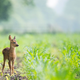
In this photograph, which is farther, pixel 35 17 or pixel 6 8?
pixel 35 17

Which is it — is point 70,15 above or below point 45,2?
below

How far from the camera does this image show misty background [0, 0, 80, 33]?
11859 millimetres

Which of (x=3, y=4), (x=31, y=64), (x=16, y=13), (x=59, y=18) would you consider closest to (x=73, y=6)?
(x=59, y=18)

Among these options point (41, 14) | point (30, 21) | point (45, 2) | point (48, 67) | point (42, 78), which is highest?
point (45, 2)

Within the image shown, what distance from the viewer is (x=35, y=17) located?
585 inches

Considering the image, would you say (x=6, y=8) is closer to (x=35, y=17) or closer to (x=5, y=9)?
(x=5, y=9)

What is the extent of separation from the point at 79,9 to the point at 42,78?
14.9 m

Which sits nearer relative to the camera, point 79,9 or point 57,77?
point 57,77

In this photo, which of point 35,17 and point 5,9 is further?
point 35,17

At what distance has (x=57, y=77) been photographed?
4.89 ft

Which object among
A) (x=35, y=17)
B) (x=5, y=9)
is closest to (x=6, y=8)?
(x=5, y=9)

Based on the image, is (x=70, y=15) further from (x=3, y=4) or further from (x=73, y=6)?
(x=3, y=4)

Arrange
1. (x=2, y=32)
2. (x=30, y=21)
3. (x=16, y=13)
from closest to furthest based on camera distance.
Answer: (x=2, y=32) < (x=16, y=13) < (x=30, y=21)

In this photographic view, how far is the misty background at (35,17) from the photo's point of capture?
1186cm
